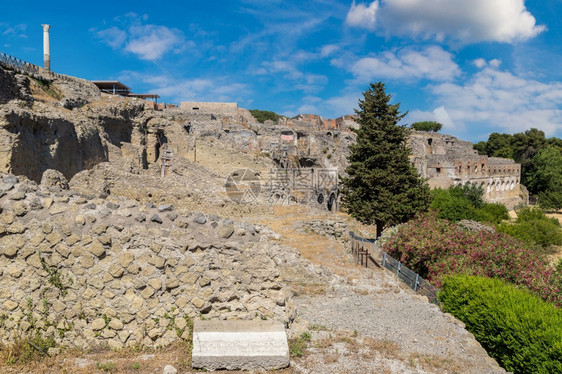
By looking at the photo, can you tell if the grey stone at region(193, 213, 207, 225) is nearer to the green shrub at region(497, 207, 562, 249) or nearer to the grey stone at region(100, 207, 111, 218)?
the grey stone at region(100, 207, 111, 218)

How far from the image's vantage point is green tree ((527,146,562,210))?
44938mm

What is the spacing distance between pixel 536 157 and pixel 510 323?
5918cm

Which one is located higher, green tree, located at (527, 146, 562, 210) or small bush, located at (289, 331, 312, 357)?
green tree, located at (527, 146, 562, 210)

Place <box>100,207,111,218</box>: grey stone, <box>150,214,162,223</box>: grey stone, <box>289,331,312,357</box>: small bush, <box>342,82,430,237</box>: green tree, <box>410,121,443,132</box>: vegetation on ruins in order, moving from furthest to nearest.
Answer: <box>410,121,443,132</box>: vegetation on ruins
<box>342,82,430,237</box>: green tree
<box>150,214,162,223</box>: grey stone
<box>100,207,111,218</box>: grey stone
<box>289,331,312,357</box>: small bush

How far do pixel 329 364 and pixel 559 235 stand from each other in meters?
28.2

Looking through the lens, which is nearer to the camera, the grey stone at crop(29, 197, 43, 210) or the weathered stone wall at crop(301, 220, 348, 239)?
the grey stone at crop(29, 197, 43, 210)

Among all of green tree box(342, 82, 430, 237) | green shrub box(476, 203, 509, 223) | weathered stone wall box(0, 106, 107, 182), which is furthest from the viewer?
green shrub box(476, 203, 509, 223)

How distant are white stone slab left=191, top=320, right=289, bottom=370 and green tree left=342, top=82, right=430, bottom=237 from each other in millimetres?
16392

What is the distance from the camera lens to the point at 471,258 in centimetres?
1200

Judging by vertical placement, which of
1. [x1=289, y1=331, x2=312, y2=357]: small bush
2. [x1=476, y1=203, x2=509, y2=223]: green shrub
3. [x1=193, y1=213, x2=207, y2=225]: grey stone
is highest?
[x1=193, y1=213, x2=207, y2=225]: grey stone

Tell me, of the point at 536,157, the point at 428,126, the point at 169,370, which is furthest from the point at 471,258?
the point at 428,126

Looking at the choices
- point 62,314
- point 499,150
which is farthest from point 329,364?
point 499,150

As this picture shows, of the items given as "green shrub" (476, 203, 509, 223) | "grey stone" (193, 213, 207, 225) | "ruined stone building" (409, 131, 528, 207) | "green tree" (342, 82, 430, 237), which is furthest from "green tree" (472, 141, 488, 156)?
"grey stone" (193, 213, 207, 225)

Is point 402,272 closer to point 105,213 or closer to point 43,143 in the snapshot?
point 105,213
